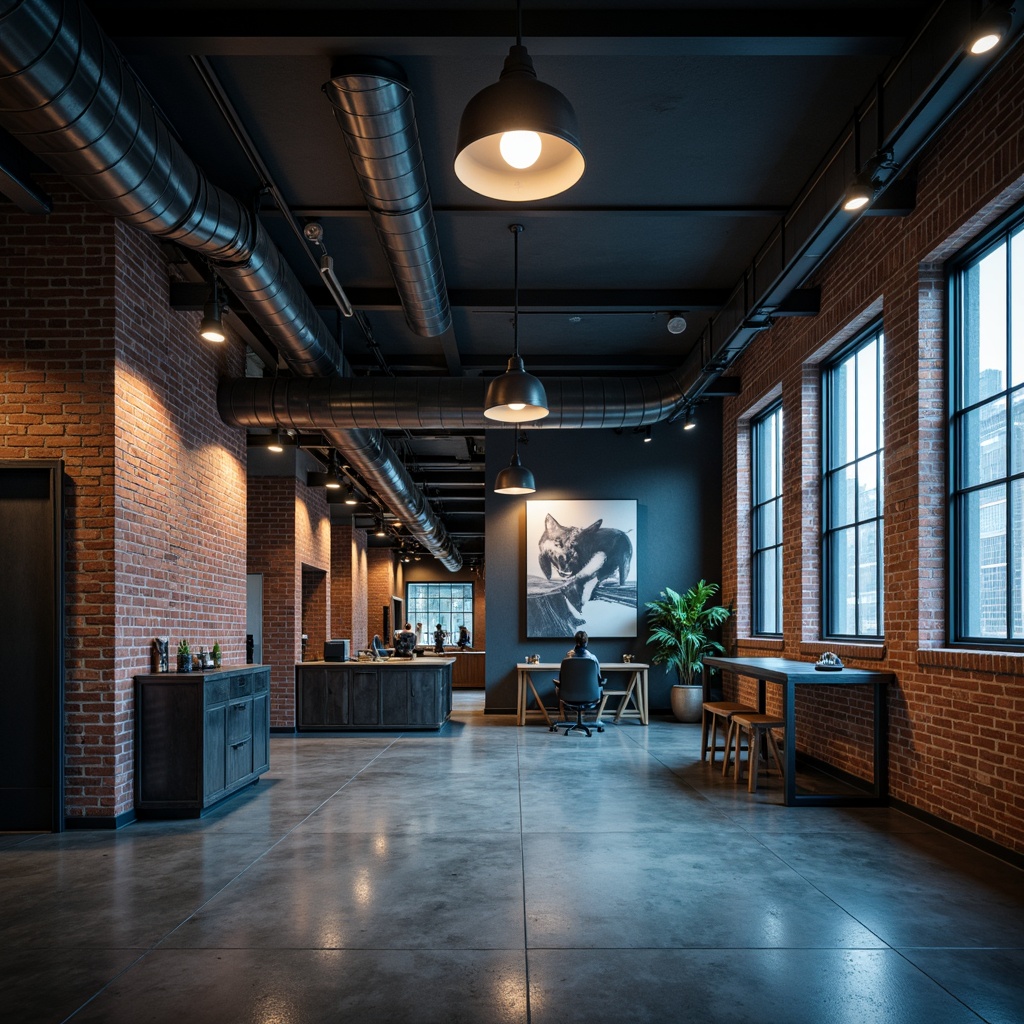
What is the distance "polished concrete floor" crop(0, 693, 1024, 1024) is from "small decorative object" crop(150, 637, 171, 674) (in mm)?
1039

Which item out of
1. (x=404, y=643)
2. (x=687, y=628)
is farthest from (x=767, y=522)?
(x=404, y=643)

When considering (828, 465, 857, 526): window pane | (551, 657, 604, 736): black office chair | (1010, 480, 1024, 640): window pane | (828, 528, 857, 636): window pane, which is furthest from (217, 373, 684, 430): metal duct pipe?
(1010, 480, 1024, 640): window pane

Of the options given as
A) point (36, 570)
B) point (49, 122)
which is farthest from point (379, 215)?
point (36, 570)

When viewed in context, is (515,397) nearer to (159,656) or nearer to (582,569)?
(159,656)

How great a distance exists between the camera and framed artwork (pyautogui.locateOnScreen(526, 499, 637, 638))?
1194cm

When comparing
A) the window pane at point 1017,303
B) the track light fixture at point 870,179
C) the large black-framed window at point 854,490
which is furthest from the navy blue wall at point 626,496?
the track light fixture at point 870,179

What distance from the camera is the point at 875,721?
6.25m

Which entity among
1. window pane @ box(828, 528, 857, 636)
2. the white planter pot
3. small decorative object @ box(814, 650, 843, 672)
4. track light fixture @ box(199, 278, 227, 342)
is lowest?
the white planter pot

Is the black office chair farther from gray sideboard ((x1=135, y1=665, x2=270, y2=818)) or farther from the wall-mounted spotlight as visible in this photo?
gray sideboard ((x1=135, y1=665, x2=270, y2=818))

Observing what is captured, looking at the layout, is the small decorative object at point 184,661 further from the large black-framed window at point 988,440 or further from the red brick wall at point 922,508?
the large black-framed window at point 988,440

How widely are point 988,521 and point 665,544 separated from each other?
6.70 metres

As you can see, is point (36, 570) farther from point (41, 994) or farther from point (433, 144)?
point (433, 144)

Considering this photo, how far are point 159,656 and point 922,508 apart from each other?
207 inches

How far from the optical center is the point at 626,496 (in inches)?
477
